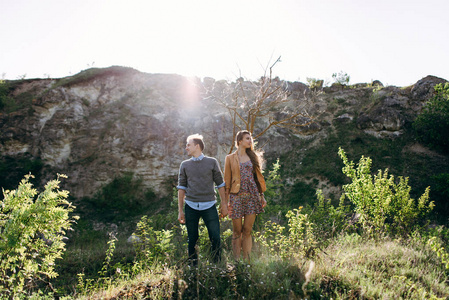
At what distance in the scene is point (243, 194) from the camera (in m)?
3.72

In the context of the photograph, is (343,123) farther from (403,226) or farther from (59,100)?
(59,100)

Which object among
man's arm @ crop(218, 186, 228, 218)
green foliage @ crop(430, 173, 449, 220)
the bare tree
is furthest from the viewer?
green foliage @ crop(430, 173, 449, 220)

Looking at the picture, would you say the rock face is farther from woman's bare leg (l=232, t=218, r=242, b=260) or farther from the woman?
woman's bare leg (l=232, t=218, r=242, b=260)

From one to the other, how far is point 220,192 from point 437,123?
1341 cm

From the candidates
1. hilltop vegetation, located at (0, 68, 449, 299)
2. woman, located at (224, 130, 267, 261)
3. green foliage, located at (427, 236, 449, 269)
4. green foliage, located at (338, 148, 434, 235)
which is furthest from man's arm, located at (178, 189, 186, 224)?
green foliage, located at (338, 148, 434, 235)

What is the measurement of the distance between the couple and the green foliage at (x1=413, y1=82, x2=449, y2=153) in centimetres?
1253

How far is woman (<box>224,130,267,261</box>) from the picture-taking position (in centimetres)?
368

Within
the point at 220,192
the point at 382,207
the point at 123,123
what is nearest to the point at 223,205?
the point at 220,192

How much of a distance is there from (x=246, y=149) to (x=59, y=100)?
1509cm

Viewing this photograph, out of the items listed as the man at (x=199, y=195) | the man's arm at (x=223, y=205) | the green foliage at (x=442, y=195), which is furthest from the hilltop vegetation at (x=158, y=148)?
the man's arm at (x=223, y=205)

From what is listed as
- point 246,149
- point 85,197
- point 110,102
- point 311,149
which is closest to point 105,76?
point 110,102

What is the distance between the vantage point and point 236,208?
367 centimetres

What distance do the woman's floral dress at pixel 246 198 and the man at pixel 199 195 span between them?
18 cm

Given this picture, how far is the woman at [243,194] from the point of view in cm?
368
